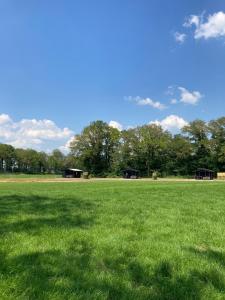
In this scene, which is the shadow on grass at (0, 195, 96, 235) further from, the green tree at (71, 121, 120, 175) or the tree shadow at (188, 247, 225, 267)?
the green tree at (71, 121, 120, 175)

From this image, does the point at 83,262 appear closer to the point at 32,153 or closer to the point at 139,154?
the point at 139,154

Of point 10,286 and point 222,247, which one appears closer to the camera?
point 10,286

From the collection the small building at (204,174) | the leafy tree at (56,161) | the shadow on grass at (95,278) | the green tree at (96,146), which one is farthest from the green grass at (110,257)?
A: the leafy tree at (56,161)

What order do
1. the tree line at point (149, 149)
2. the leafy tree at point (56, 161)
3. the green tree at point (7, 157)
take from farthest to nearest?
the leafy tree at point (56, 161), the green tree at point (7, 157), the tree line at point (149, 149)

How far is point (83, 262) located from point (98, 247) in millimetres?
874

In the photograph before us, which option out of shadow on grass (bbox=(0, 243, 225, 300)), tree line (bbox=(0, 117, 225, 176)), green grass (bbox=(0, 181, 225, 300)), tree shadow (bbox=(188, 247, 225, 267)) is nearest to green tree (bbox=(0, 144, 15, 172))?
tree line (bbox=(0, 117, 225, 176))

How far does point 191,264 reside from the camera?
5.88m

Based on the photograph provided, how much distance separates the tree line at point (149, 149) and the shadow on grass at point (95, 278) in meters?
100

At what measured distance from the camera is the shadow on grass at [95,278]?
4613 millimetres

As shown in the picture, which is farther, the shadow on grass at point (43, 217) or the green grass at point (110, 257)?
the shadow on grass at point (43, 217)

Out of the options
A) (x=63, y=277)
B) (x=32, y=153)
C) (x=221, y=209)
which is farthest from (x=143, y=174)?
(x=63, y=277)

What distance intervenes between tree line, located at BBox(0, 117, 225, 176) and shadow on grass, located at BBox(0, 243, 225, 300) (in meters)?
100

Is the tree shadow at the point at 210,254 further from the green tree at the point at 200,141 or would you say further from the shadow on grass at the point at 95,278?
the green tree at the point at 200,141

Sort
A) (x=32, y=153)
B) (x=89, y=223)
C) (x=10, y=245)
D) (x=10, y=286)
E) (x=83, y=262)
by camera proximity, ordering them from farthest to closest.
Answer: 1. (x=32, y=153)
2. (x=89, y=223)
3. (x=10, y=245)
4. (x=83, y=262)
5. (x=10, y=286)
